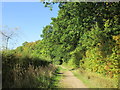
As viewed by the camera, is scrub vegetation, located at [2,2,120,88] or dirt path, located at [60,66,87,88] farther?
dirt path, located at [60,66,87,88]

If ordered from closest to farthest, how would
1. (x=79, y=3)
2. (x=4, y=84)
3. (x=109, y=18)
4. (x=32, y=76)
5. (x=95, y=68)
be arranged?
1. (x=4, y=84)
2. (x=32, y=76)
3. (x=79, y=3)
4. (x=109, y=18)
5. (x=95, y=68)

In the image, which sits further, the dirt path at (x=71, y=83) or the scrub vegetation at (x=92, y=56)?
the dirt path at (x=71, y=83)

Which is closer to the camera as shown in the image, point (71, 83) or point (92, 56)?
point (71, 83)

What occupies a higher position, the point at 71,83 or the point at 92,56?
the point at 92,56

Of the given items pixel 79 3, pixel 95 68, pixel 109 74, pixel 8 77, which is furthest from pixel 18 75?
pixel 95 68

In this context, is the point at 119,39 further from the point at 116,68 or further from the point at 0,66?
the point at 0,66

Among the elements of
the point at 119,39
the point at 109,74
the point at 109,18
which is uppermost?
the point at 109,18

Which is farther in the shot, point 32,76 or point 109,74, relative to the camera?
point 109,74

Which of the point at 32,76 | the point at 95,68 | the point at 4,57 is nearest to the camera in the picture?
the point at 4,57

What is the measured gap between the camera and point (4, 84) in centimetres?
710

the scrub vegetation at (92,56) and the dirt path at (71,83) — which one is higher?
the scrub vegetation at (92,56)

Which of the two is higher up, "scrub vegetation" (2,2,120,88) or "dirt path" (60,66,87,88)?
"scrub vegetation" (2,2,120,88)

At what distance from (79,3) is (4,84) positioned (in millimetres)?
7702

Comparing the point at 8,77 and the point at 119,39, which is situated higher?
the point at 119,39
